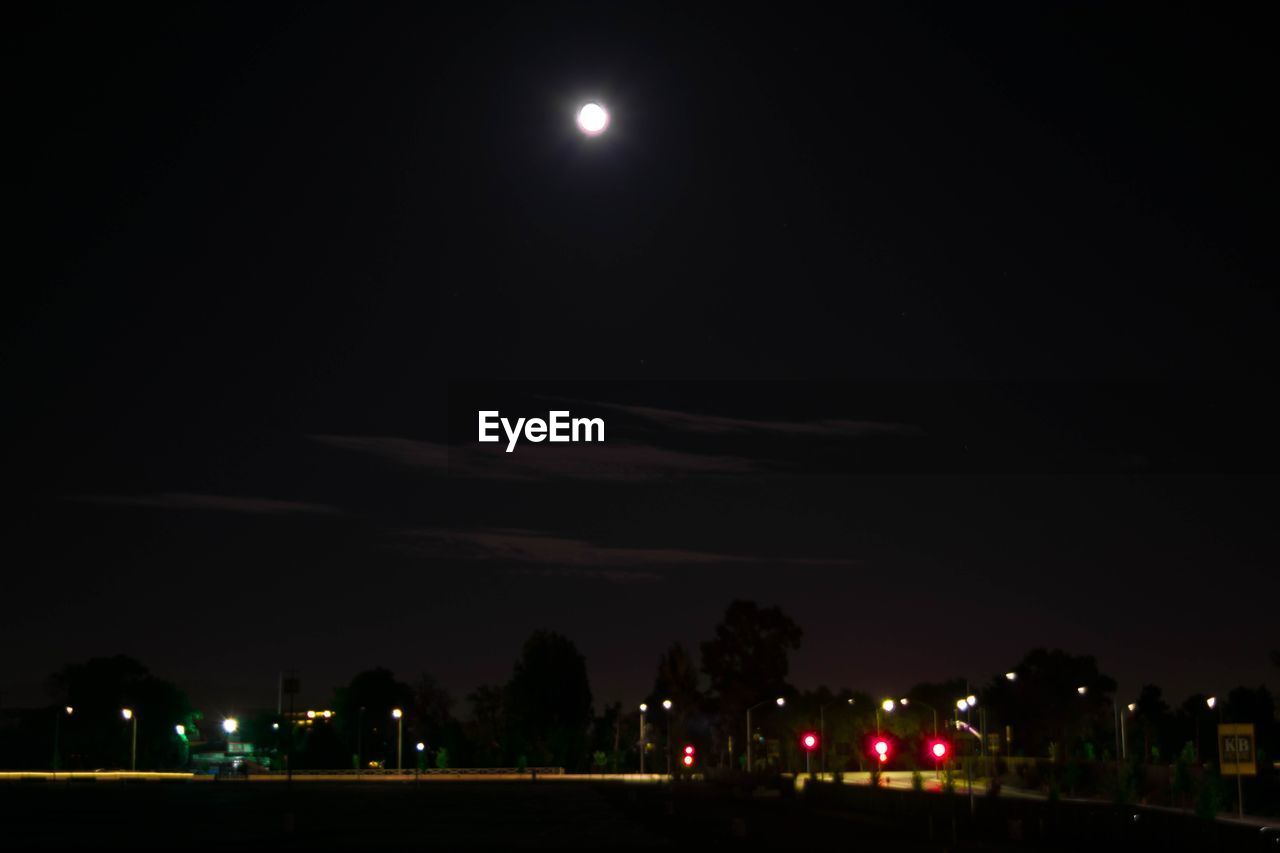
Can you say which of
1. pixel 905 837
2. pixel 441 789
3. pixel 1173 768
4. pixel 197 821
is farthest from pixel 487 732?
pixel 905 837

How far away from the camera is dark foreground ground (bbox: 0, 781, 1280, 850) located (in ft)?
117

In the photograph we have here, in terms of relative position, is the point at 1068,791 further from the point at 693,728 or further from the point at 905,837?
the point at 693,728

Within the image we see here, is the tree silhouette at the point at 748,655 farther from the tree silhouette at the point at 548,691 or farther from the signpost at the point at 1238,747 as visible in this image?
the signpost at the point at 1238,747

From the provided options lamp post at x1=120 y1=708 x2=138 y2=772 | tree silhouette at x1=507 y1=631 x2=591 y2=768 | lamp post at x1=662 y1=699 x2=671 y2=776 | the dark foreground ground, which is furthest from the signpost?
tree silhouette at x1=507 y1=631 x2=591 y2=768

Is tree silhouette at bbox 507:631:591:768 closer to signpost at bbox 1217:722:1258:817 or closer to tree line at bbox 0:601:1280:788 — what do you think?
tree line at bbox 0:601:1280:788

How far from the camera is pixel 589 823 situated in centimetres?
4703

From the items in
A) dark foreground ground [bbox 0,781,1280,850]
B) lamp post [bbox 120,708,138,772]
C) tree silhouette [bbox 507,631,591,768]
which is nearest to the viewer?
dark foreground ground [bbox 0,781,1280,850]

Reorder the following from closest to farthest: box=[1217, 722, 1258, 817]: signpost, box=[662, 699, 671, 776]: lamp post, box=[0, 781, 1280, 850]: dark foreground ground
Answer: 1. box=[1217, 722, 1258, 817]: signpost
2. box=[0, 781, 1280, 850]: dark foreground ground
3. box=[662, 699, 671, 776]: lamp post

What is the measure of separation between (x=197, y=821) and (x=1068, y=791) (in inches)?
1897

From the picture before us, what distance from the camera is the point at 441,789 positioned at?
84688 mm

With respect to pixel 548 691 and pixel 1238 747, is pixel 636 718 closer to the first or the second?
pixel 548 691

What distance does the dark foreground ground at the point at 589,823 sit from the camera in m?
35.7

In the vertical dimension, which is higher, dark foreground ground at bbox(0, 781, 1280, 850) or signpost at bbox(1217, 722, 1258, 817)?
signpost at bbox(1217, 722, 1258, 817)

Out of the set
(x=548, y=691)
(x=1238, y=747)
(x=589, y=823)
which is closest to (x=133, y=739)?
(x=548, y=691)
